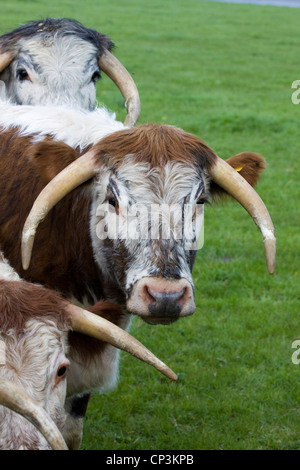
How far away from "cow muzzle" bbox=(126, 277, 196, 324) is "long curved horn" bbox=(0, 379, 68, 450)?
1.03 m

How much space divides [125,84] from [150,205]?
9.45 ft

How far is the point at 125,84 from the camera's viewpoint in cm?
662

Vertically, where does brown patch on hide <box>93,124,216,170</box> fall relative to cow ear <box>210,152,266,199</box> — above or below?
above

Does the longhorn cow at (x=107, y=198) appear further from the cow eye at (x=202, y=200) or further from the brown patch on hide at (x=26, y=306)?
the brown patch on hide at (x=26, y=306)

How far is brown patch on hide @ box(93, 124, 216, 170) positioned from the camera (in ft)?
13.5

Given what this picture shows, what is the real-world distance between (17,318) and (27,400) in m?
0.49

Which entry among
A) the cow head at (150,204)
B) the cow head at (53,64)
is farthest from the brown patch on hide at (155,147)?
the cow head at (53,64)

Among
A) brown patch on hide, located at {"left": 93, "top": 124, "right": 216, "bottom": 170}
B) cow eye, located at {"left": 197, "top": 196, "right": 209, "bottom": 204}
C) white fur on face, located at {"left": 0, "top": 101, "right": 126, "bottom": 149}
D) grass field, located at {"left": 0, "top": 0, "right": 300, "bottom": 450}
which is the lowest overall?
grass field, located at {"left": 0, "top": 0, "right": 300, "bottom": 450}

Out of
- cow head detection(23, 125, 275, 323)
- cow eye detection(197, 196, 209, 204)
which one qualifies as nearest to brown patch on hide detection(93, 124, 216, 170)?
cow head detection(23, 125, 275, 323)

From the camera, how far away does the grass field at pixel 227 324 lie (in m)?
5.72

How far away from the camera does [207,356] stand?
261 inches

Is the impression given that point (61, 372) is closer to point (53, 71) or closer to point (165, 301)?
point (165, 301)

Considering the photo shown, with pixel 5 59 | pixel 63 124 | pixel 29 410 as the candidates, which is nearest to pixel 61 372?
pixel 29 410

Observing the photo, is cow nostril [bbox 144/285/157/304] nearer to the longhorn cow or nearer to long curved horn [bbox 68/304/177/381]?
the longhorn cow
